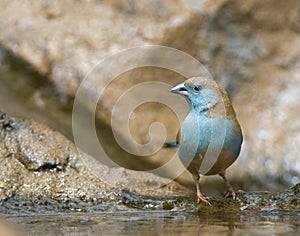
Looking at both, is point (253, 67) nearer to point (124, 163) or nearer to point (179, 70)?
point (179, 70)

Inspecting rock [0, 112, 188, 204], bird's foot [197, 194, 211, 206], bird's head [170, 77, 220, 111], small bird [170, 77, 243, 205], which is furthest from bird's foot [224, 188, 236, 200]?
bird's head [170, 77, 220, 111]

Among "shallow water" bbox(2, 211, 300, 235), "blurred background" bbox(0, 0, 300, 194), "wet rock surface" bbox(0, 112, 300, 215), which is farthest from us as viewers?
"blurred background" bbox(0, 0, 300, 194)

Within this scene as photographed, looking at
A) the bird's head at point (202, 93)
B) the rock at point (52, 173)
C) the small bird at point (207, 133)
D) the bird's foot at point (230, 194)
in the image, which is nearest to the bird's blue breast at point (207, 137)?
the small bird at point (207, 133)

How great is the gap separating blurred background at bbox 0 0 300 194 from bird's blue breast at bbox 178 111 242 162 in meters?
1.50

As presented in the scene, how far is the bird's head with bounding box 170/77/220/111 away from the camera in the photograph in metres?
5.38

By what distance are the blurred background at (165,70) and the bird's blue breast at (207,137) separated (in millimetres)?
1495

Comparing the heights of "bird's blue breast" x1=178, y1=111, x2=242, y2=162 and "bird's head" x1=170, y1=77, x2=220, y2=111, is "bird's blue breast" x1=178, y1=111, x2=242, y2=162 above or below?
below

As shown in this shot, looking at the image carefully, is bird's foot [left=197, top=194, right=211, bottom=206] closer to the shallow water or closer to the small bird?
the small bird

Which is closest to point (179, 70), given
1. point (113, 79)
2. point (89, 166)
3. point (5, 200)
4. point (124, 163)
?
point (113, 79)

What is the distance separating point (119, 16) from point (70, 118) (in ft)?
3.93

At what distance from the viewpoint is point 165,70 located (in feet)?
22.5

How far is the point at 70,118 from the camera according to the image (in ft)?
22.0

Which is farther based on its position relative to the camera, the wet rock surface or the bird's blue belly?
the bird's blue belly

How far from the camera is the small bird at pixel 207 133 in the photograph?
514 cm
